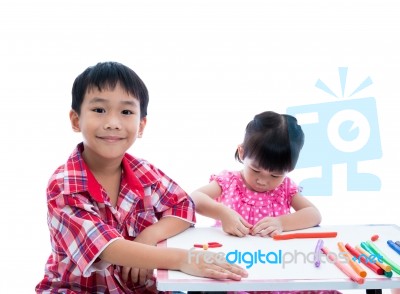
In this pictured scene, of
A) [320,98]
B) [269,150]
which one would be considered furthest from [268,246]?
[320,98]

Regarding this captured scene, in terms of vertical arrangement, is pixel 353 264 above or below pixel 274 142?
below

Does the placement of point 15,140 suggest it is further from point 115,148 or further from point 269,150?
point 269,150

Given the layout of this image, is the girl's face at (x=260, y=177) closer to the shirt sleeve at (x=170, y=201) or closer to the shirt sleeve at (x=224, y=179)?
the shirt sleeve at (x=224, y=179)

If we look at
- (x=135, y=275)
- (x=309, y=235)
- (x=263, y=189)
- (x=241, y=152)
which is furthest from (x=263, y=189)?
(x=135, y=275)

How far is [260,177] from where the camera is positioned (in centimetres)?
136

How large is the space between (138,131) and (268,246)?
36cm

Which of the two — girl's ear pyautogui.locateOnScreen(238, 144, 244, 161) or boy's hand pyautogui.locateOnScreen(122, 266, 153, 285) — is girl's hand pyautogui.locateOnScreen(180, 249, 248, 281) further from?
girl's ear pyautogui.locateOnScreen(238, 144, 244, 161)

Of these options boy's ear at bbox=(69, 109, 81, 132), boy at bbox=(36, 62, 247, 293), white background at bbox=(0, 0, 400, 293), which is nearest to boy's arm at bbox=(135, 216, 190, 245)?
boy at bbox=(36, 62, 247, 293)

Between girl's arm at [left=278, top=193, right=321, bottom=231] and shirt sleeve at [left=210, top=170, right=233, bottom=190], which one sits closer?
girl's arm at [left=278, top=193, right=321, bottom=231]

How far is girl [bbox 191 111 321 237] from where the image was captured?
49.3 inches

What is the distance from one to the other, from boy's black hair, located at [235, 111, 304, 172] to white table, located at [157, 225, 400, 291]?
6.5 inches

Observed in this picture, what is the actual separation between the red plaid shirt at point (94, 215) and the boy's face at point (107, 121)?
5 cm

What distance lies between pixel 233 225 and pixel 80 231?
1.03 feet

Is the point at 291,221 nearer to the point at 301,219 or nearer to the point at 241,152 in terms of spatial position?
the point at 301,219
